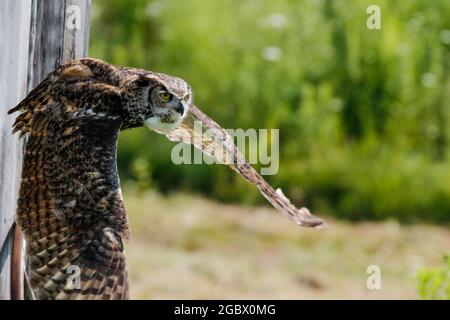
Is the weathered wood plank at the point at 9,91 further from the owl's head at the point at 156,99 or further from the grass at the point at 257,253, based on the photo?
the grass at the point at 257,253

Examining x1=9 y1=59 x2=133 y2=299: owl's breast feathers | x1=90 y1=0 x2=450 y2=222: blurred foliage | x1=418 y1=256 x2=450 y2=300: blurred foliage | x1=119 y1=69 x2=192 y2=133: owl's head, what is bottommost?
x1=418 y1=256 x2=450 y2=300: blurred foliage

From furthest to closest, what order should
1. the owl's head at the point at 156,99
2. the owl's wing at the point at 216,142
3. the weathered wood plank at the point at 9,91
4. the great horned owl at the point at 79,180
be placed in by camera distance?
the owl's head at the point at 156,99
the owl's wing at the point at 216,142
the weathered wood plank at the point at 9,91
the great horned owl at the point at 79,180

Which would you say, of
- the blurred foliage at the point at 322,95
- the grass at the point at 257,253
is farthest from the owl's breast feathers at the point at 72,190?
the blurred foliage at the point at 322,95

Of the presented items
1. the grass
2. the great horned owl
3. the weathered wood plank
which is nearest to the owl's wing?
the great horned owl

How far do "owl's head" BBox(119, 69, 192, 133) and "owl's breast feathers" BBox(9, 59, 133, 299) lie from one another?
15 cm

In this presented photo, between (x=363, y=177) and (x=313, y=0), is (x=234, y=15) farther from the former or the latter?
(x=363, y=177)

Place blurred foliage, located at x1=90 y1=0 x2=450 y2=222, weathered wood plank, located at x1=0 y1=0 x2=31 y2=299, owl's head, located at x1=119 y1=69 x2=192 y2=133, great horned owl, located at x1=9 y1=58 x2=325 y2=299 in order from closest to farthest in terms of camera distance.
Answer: great horned owl, located at x1=9 y1=58 x2=325 y2=299, weathered wood plank, located at x1=0 y1=0 x2=31 y2=299, owl's head, located at x1=119 y1=69 x2=192 y2=133, blurred foliage, located at x1=90 y1=0 x2=450 y2=222

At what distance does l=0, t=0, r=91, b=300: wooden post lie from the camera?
3900mm

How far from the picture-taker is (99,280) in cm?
362

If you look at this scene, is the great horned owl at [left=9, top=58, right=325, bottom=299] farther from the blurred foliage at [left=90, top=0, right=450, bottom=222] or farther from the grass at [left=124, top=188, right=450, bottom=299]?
the blurred foliage at [left=90, top=0, right=450, bottom=222]

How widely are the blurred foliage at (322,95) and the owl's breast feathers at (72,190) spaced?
4905 mm

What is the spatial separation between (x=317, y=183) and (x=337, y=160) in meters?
0.27

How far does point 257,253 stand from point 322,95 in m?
1.56

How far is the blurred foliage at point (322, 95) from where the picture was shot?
29.3 ft
